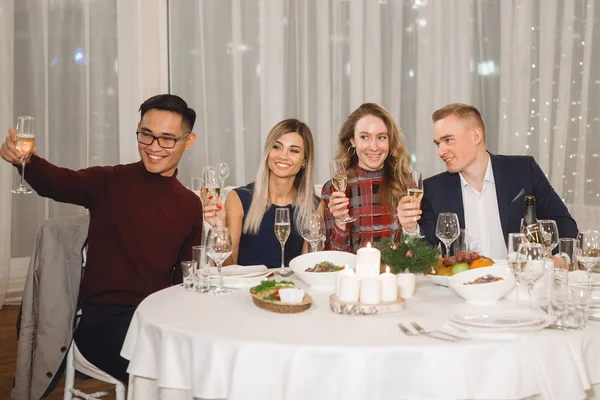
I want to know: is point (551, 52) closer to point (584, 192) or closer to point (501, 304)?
point (584, 192)

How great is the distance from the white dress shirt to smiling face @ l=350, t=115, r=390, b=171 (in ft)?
1.33

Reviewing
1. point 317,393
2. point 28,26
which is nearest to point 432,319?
point 317,393

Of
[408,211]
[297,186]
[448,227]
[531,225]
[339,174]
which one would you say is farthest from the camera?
[297,186]

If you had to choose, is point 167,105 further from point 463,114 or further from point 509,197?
point 509,197

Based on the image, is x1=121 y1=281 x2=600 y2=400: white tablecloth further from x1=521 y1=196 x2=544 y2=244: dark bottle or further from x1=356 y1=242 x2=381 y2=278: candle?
x1=521 y1=196 x2=544 y2=244: dark bottle

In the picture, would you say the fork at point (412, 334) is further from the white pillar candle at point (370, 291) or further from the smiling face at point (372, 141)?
the smiling face at point (372, 141)

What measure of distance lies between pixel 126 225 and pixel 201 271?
620 mm

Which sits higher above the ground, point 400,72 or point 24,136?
point 400,72

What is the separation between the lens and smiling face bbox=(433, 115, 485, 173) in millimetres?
3430

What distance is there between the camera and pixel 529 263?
1990 millimetres

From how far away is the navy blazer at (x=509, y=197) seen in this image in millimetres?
3324

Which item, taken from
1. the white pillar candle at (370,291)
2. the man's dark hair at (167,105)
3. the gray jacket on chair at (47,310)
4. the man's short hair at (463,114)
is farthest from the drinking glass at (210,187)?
the man's short hair at (463,114)

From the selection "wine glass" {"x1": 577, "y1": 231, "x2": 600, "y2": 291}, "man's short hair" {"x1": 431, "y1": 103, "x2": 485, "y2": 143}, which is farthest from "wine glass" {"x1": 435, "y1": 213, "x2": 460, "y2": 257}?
"man's short hair" {"x1": 431, "y1": 103, "x2": 485, "y2": 143}

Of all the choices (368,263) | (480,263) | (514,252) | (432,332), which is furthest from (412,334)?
(480,263)
